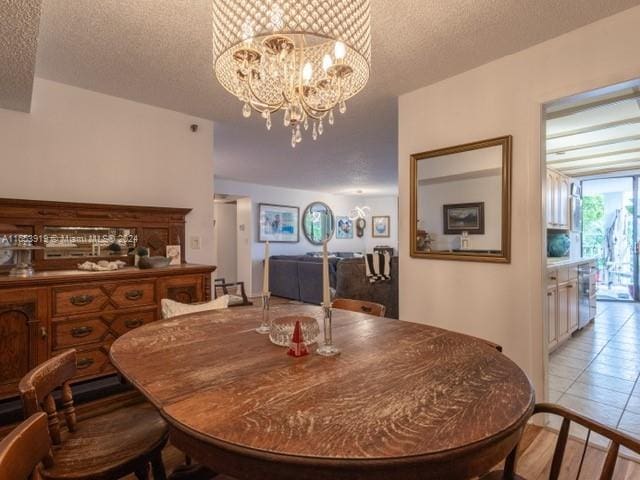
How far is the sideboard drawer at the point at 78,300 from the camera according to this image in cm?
214

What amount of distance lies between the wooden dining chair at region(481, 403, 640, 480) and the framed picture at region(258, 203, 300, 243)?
6.46 metres

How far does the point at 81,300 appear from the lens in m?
2.23

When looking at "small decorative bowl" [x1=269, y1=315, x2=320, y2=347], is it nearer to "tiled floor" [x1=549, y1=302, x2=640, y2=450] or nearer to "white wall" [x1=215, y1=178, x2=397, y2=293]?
"tiled floor" [x1=549, y1=302, x2=640, y2=450]

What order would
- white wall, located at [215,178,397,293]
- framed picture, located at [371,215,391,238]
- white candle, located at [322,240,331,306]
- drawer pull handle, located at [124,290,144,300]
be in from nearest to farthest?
white candle, located at [322,240,331,306] < drawer pull handle, located at [124,290,144,300] < white wall, located at [215,178,397,293] < framed picture, located at [371,215,391,238]

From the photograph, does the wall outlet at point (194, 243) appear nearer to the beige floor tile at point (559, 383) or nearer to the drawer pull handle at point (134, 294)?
the drawer pull handle at point (134, 294)

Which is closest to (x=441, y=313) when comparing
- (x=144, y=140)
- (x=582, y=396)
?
(x=582, y=396)

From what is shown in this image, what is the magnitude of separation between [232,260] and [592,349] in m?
6.62

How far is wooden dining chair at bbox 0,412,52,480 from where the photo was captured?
62 cm

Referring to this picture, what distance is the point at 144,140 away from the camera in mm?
3078

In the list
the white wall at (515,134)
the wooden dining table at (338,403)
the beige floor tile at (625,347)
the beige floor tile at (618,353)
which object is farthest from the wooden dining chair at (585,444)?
the beige floor tile at (625,347)

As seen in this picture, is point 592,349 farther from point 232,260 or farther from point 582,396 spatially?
point 232,260

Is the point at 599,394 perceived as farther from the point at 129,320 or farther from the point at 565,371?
the point at 129,320

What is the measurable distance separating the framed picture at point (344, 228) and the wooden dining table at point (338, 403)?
26.4 ft

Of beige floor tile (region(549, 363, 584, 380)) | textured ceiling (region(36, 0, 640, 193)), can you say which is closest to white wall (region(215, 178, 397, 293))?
textured ceiling (region(36, 0, 640, 193))
